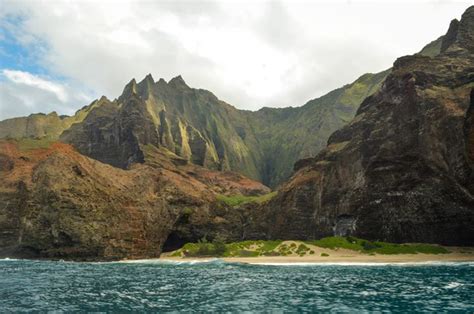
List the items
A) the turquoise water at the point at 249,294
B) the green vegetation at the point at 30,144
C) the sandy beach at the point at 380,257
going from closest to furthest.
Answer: the turquoise water at the point at 249,294 < the sandy beach at the point at 380,257 < the green vegetation at the point at 30,144

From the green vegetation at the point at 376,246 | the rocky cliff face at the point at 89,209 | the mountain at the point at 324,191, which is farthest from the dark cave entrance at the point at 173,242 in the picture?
the green vegetation at the point at 376,246

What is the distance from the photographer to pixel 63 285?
4209 cm

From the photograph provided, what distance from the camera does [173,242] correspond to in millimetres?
118938

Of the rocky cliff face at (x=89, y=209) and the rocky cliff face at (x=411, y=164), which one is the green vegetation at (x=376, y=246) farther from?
the rocky cliff face at (x=89, y=209)

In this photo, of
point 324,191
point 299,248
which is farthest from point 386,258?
point 324,191

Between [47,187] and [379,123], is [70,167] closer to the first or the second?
[47,187]

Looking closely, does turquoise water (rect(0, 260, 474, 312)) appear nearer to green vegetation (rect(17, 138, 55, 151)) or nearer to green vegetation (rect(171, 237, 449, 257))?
green vegetation (rect(171, 237, 449, 257))

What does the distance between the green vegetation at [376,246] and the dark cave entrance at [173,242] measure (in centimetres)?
4315

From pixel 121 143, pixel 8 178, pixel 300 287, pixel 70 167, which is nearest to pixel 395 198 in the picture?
pixel 300 287

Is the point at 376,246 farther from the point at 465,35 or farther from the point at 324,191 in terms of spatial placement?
the point at 465,35

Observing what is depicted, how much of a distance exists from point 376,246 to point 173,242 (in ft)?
199

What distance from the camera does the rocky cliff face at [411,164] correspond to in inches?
3039

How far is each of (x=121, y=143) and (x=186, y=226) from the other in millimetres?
69175

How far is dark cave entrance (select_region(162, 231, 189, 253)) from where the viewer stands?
11694cm
